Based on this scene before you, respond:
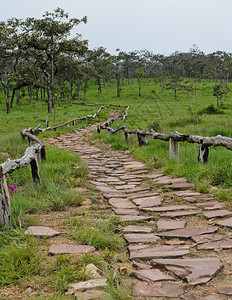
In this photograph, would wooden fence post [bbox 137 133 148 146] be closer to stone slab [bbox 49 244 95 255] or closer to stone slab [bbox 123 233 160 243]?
stone slab [bbox 123 233 160 243]

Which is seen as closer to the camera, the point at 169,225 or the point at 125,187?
the point at 169,225

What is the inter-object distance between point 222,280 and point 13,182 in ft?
14.3

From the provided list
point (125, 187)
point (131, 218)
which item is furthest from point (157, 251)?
point (125, 187)

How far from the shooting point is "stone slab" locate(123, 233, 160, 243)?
3.25 metres

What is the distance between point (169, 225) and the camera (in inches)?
145

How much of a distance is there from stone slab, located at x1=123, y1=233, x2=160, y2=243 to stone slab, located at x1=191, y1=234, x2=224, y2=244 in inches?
16.2

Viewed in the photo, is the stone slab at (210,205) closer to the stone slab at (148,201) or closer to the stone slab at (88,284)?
the stone slab at (148,201)

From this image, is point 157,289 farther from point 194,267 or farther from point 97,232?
point 97,232

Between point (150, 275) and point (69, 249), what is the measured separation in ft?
2.77

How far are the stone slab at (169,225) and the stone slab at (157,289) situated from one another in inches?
49.0

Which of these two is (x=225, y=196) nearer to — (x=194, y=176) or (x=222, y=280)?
(x=194, y=176)

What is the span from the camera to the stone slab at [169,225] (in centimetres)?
360

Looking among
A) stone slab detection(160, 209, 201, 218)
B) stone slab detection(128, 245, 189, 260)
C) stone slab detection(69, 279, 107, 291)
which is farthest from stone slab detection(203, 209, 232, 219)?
stone slab detection(69, 279, 107, 291)

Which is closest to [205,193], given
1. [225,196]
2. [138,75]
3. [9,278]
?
[225,196]
